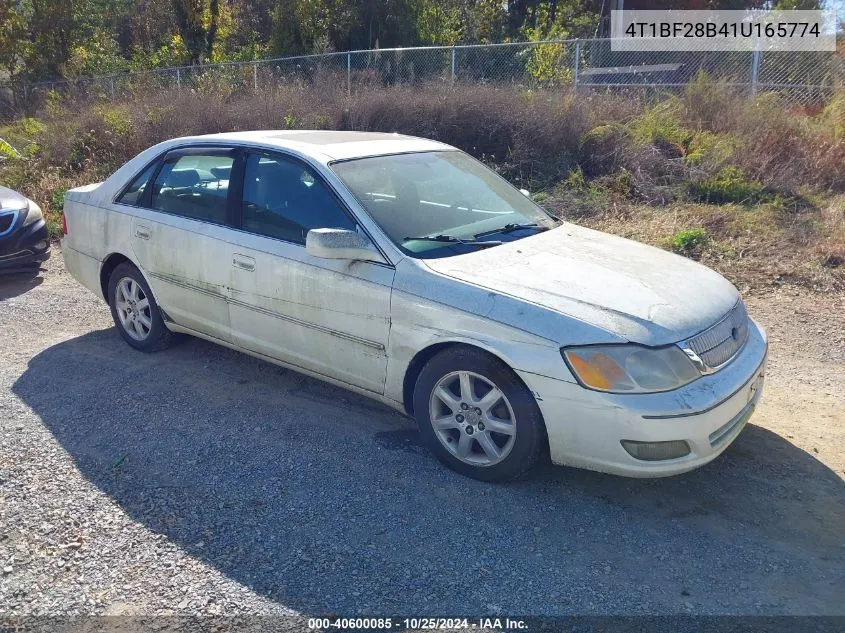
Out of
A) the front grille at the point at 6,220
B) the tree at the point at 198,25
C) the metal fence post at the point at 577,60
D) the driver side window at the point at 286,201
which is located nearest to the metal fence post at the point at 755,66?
the metal fence post at the point at 577,60

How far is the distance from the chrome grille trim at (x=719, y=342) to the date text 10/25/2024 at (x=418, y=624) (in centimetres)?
150

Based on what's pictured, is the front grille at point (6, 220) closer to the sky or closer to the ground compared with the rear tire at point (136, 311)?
closer to the sky

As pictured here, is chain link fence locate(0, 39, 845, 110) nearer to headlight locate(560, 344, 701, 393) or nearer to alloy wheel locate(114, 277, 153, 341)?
alloy wheel locate(114, 277, 153, 341)

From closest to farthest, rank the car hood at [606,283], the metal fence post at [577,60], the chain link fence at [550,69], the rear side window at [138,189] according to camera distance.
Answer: the car hood at [606,283] → the rear side window at [138,189] → the chain link fence at [550,69] → the metal fence post at [577,60]

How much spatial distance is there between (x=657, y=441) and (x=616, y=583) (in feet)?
2.15

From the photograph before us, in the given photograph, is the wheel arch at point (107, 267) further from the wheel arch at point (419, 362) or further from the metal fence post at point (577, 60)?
the metal fence post at point (577, 60)

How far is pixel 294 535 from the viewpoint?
3.46m

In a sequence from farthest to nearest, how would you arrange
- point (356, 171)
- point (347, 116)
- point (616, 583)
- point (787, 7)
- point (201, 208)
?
point (787, 7)
point (347, 116)
point (201, 208)
point (356, 171)
point (616, 583)

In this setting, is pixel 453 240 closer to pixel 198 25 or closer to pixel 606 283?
pixel 606 283

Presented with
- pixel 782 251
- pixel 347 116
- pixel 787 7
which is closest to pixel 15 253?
pixel 347 116

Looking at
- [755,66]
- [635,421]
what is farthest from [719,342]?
[755,66]

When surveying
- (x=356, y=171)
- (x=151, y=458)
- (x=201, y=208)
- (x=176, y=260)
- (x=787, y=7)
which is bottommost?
(x=151, y=458)

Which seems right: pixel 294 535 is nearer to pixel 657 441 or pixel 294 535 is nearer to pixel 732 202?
pixel 657 441

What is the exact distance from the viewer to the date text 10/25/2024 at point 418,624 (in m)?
2.89
